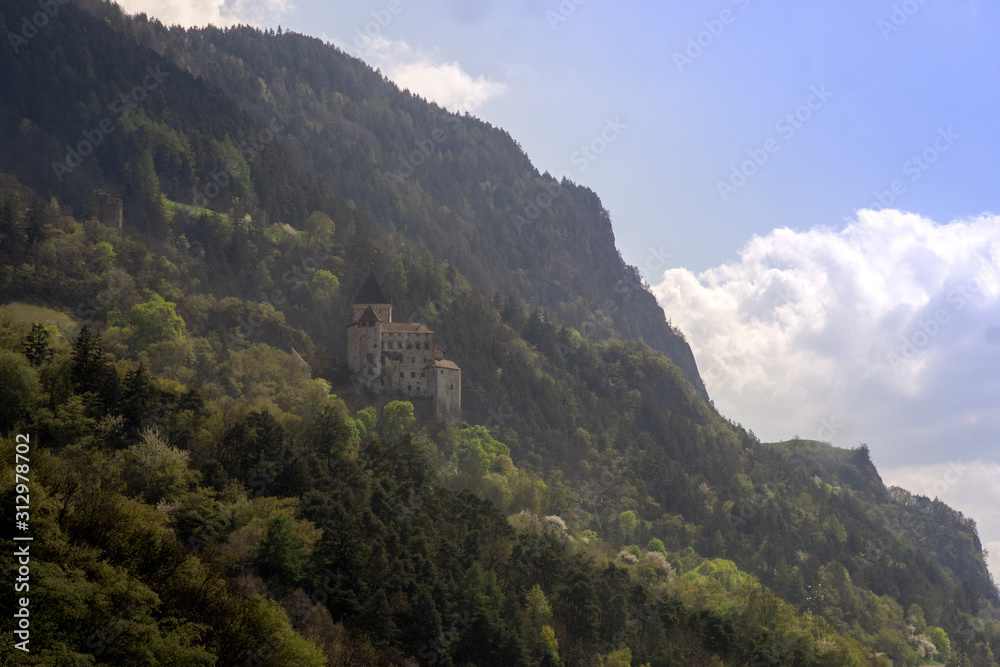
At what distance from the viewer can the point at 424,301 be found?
145m

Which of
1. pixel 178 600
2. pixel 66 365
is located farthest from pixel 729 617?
pixel 66 365

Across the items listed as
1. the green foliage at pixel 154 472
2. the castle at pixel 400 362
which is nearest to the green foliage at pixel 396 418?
the castle at pixel 400 362

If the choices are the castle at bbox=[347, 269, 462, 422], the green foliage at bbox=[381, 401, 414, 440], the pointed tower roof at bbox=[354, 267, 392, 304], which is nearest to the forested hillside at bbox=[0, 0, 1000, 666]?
the green foliage at bbox=[381, 401, 414, 440]

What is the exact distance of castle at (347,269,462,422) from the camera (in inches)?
4528

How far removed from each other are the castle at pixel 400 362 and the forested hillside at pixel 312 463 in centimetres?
347

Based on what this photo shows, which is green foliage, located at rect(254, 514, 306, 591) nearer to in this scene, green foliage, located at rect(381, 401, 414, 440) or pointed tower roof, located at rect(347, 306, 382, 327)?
green foliage, located at rect(381, 401, 414, 440)

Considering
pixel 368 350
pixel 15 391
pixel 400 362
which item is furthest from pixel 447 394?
pixel 15 391

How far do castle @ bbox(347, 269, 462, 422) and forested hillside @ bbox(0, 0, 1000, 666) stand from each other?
3466mm

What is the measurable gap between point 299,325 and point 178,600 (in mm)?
83007

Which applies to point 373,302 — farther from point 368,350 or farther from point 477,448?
point 477,448

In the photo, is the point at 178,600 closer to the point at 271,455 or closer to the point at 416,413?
the point at 271,455

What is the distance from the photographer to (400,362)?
115750mm

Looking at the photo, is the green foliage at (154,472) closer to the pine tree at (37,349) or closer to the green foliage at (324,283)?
the pine tree at (37,349)

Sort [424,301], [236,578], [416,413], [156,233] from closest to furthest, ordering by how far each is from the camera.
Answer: [236,578] → [416,413] → [156,233] → [424,301]
